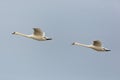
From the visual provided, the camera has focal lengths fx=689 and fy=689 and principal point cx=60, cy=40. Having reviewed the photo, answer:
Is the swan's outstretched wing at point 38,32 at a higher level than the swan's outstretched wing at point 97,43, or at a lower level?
higher

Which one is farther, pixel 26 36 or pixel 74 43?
pixel 74 43

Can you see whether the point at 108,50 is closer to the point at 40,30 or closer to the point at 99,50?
the point at 99,50

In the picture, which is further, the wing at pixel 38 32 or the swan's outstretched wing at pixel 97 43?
the swan's outstretched wing at pixel 97 43

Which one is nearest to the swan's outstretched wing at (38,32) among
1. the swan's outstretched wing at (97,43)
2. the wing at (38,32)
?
the wing at (38,32)

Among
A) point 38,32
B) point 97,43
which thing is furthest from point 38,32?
point 97,43

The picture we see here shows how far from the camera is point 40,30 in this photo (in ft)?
554

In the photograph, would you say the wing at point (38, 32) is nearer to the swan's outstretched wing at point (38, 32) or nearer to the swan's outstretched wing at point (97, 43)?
the swan's outstretched wing at point (38, 32)

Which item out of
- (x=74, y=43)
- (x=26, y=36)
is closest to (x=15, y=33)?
(x=26, y=36)

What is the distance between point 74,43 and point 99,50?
6837mm

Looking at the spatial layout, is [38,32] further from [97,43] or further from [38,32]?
[97,43]

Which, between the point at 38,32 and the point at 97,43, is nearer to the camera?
the point at 38,32

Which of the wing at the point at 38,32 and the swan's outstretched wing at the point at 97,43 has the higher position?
the wing at the point at 38,32

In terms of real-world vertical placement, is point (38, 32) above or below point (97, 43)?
above

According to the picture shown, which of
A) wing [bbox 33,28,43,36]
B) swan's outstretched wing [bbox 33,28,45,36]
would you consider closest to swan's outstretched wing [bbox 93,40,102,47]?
swan's outstretched wing [bbox 33,28,45,36]
